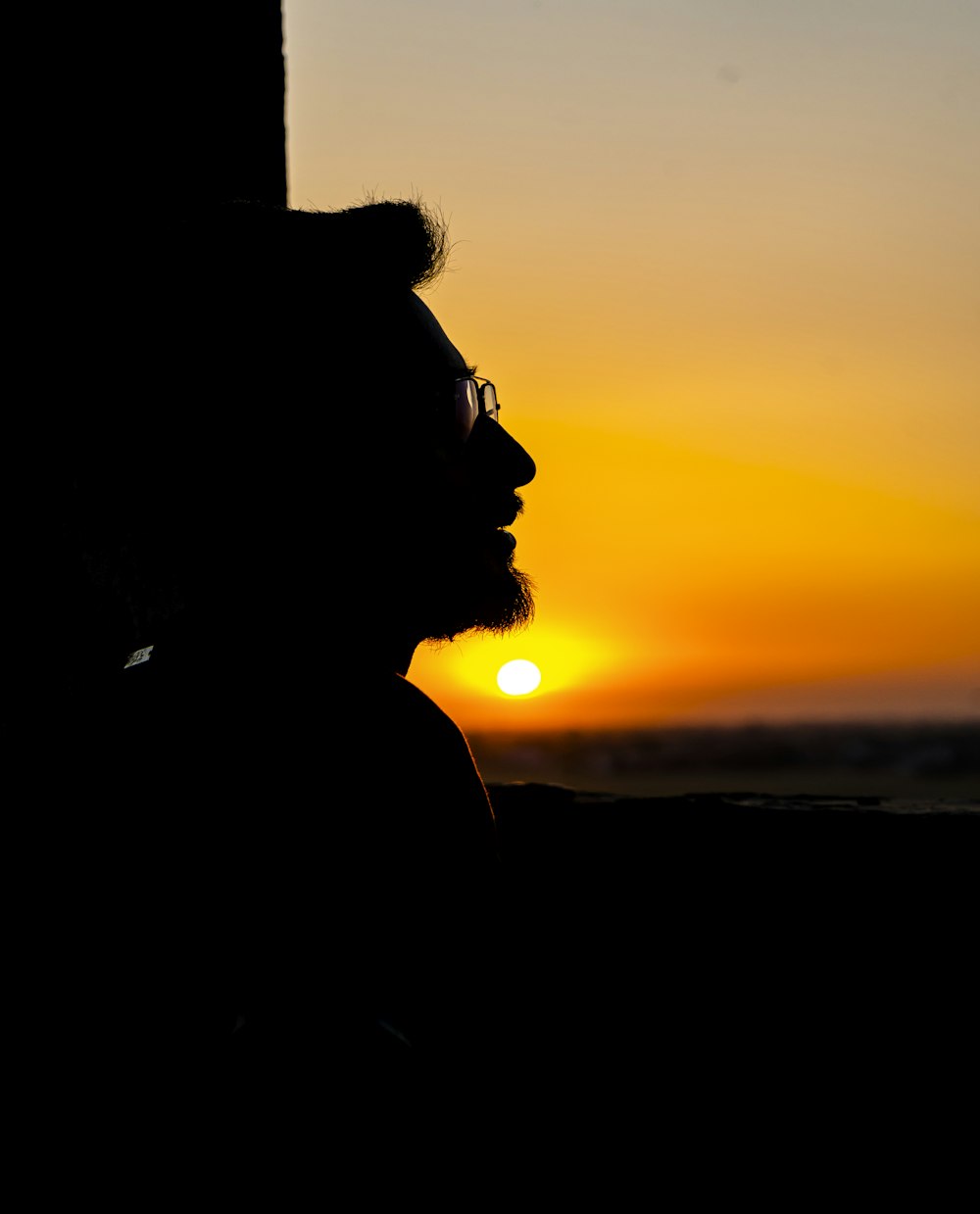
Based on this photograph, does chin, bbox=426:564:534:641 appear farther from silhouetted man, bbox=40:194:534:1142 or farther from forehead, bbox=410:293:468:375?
forehead, bbox=410:293:468:375

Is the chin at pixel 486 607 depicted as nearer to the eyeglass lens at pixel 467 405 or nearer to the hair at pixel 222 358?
the eyeglass lens at pixel 467 405

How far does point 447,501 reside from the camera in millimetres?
2031

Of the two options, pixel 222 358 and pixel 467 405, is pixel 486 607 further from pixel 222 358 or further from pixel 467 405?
pixel 222 358

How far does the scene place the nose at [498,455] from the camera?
2.18 m

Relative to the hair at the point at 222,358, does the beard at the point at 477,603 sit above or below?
below

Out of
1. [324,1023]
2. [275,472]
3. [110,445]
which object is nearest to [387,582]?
[275,472]

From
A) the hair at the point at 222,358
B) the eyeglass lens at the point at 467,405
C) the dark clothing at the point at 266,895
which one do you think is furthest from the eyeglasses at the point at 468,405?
the dark clothing at the point at 266,895

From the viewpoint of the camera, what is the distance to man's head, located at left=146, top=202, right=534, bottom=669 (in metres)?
1.85

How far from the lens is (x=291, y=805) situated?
1.31m

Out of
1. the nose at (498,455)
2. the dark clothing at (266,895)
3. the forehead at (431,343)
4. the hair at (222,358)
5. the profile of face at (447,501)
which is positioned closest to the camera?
the dark clothing at (266,895)

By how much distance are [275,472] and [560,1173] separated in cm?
107

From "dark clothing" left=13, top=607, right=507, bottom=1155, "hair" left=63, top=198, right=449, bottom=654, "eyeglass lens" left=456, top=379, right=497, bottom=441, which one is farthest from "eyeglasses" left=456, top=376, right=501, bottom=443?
"dark clothing" left=13, top=607, right=507, bottom=1155

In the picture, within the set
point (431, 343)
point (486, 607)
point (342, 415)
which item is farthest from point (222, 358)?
point (486, 607)

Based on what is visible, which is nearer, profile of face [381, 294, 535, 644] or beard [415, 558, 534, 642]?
profile of face [381, 294, 535, 644]
